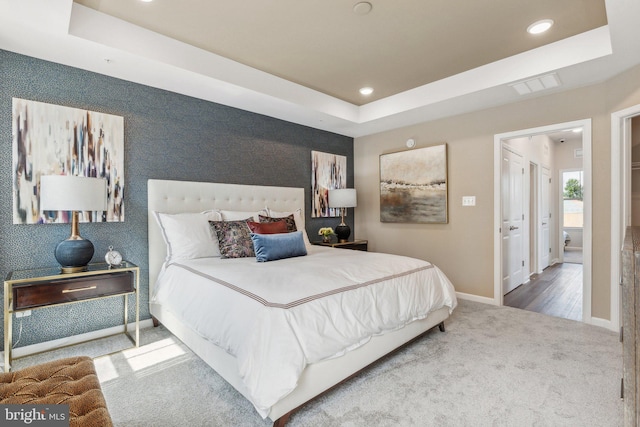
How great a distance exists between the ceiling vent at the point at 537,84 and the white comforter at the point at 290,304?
2.10 metres

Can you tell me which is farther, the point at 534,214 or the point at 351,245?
the point at 534,214

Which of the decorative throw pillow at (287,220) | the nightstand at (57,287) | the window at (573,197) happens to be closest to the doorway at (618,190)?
the decorative throw pillow at (287,220)

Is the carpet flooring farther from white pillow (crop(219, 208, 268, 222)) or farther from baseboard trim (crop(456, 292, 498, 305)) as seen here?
white pillow (crop(219, 208, 268, 222))

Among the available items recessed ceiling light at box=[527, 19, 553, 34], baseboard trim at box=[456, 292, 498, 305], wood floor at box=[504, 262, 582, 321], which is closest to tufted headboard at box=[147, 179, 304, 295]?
baseboard trim at box=[456, 292, 498, 305]

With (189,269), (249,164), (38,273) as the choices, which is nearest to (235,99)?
(249,164)

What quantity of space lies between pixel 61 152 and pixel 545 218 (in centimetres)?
753

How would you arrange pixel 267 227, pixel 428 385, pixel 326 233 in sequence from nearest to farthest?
pixel 428 385, pixel 267 227, pixel 326 233

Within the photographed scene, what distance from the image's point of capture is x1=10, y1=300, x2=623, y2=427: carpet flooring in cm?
178

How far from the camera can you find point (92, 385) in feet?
4.22

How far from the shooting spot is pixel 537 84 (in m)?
3.16

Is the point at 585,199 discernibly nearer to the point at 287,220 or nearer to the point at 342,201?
the point at 342,201

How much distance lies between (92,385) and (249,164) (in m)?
3.06

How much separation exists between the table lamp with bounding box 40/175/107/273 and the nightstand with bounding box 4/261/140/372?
0.37ft

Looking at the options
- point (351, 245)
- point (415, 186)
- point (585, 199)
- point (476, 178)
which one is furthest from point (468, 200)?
point (351, 245)
